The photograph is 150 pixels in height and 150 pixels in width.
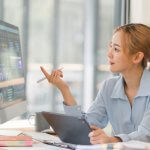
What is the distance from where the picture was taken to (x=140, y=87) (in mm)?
1648

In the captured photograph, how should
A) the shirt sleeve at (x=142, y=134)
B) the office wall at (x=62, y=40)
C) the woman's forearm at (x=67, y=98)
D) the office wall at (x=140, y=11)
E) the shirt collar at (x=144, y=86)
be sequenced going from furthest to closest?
the office wall at (x=62, y=40)
the office wall at (x=140, y=11)
the woman's forearm at (x=67, y=98)
the shirt collar at (x=144, y=86)
the shirt sleeve at (x=142, y=134)

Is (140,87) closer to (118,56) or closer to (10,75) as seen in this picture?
(118,56)

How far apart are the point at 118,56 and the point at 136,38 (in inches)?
4.5

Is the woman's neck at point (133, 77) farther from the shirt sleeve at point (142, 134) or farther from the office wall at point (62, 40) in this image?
the office wall at point (62, 40)

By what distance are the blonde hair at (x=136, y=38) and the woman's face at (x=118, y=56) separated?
21mm

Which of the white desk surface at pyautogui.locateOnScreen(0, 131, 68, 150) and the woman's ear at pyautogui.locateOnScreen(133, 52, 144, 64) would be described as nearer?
the white desk surface at pyautogui.locateOnScreen(0, 131, 68, 150)

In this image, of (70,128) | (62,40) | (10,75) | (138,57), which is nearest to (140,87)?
(138,57)

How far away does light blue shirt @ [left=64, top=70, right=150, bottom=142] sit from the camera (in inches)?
64.6

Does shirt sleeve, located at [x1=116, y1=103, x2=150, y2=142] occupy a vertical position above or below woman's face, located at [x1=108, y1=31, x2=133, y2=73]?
below

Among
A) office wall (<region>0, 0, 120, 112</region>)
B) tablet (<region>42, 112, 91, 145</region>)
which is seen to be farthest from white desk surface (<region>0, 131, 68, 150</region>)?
office wall (<region>0, 0, 120, 112</region>)

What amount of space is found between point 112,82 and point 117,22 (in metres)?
1.33

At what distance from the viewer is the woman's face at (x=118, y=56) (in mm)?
1667

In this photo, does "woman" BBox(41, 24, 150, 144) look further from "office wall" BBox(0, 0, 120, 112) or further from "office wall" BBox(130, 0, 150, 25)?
"office wall" BBox(0, 0, 120, 112)

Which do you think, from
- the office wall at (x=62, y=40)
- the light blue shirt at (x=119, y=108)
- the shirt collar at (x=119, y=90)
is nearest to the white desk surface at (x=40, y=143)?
the light blue shirt at (x=119, y=108)
